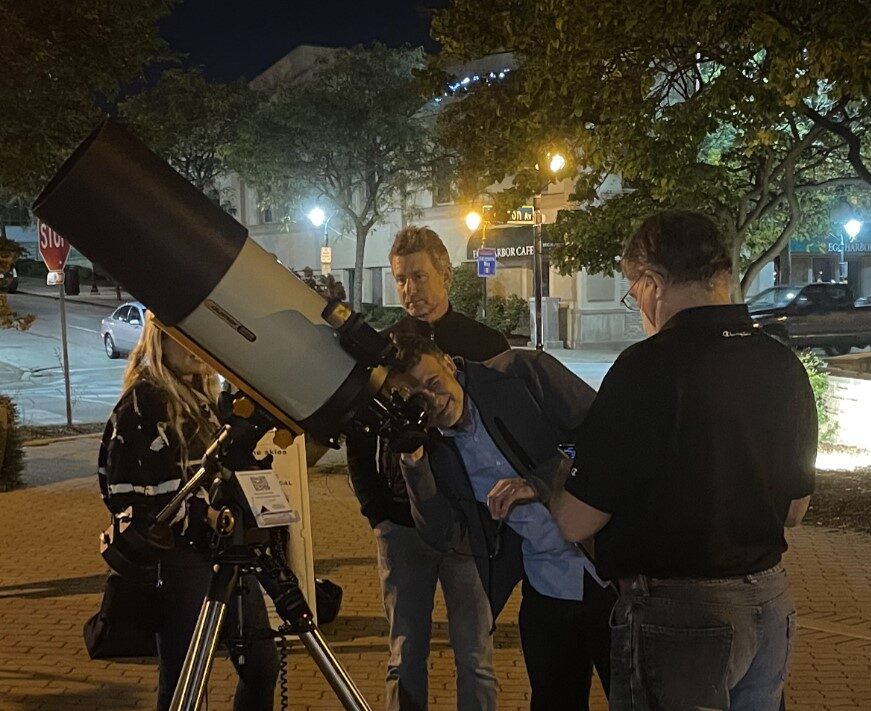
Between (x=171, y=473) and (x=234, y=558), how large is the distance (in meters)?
0.69

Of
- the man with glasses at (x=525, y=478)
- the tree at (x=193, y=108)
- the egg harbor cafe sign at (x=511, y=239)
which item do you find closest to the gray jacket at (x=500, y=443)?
the man with glasses at (x=525, y=478)

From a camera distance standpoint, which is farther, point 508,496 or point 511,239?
point 511,239

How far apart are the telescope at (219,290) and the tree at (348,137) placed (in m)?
33.1

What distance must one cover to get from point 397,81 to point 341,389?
3408cm

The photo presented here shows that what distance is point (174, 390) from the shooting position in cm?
342

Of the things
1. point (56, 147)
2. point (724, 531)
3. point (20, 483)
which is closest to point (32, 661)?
point (724, 531)

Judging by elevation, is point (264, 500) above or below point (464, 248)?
below

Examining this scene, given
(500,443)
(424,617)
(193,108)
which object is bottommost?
(424,617)

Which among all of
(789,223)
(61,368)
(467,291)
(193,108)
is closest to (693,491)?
(789,223)

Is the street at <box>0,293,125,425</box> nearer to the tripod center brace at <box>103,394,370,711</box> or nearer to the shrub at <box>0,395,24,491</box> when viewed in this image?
the shrub at <box>0,395,24,491</box>

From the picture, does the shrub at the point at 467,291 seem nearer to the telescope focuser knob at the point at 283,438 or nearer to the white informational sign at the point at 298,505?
the white informational sign at the point at 298,505

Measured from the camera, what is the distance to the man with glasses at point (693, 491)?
2262mm

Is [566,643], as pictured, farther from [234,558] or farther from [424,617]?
[234,558]

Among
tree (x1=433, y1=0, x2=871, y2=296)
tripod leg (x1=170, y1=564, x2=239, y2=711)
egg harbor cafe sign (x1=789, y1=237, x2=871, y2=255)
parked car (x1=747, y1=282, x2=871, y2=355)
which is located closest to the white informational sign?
tripod leg (x1=170, y1=564, x2=239, y2=711)
